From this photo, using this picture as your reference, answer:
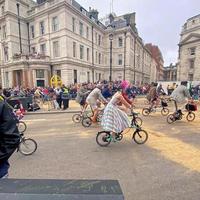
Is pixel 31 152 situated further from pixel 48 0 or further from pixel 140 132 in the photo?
pixel 48 0

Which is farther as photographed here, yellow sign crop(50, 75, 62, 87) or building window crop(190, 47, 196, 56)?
building window crop(190, 47, 196, 56)

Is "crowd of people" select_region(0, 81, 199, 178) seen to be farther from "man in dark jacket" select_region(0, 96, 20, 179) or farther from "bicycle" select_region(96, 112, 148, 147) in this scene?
"bicycle" select_region(96, 112, 148, 147)

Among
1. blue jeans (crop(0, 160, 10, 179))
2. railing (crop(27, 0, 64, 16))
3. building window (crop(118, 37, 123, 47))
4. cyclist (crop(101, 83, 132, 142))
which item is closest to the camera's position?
blue jeans (crop(0, 160, 10, 179))

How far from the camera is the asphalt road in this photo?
3404 millimetres

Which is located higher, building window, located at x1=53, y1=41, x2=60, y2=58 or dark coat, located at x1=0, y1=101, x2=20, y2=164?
building window, located at x1=53, y1=41, x2=60, y2=58

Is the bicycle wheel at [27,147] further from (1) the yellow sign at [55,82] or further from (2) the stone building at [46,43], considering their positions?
(2) the stone building at [46,43]

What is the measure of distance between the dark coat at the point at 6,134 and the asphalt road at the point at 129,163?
2.12 metres

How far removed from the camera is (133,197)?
3.12 metres

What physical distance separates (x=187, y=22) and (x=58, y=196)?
2223 inches

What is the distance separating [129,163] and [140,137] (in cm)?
165

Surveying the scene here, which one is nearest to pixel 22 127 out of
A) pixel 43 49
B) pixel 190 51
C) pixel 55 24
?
pixel 55 24

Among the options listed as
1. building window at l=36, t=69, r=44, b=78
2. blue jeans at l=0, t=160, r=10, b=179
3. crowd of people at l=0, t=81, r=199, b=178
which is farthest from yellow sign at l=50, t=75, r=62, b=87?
blue jeans at l=0, t=160, r=10, b=179

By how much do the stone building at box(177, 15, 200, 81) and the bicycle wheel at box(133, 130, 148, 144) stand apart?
146 feet

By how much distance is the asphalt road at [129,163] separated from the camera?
3.40m
